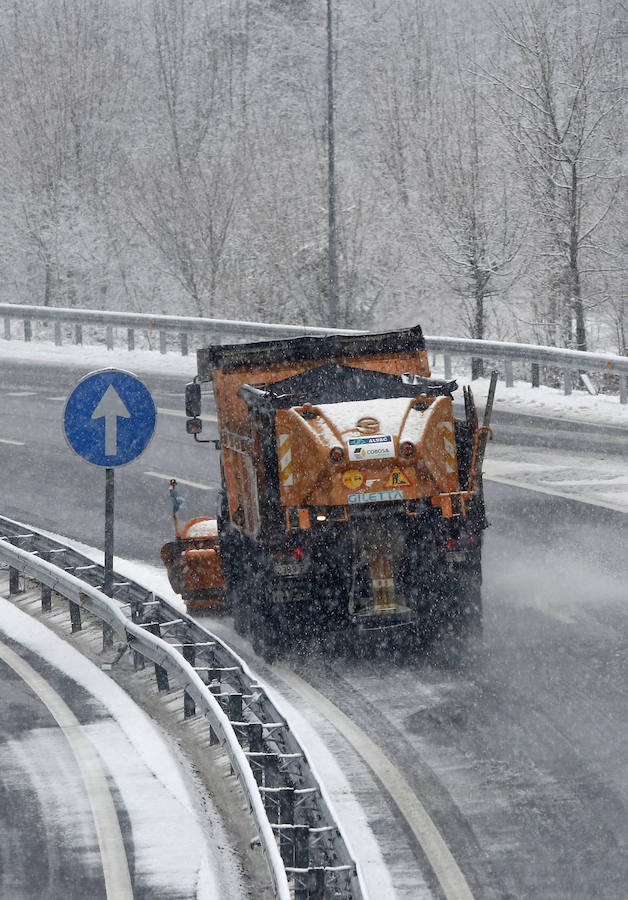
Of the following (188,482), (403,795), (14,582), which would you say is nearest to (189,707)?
(403,795)

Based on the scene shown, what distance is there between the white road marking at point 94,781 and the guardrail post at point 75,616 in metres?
0.78

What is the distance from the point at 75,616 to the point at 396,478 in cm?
335

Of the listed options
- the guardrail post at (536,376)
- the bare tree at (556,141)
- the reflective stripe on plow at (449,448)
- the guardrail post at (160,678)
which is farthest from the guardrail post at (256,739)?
the bare tree at (556,141)

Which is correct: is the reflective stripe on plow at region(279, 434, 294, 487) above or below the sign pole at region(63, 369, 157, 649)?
below

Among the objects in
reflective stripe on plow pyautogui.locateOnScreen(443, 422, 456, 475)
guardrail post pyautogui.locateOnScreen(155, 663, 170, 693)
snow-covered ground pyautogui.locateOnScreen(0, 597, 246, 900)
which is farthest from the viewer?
reflective stripe on plow pyautogui.locateOnScreen(443, 422, 456, 475)

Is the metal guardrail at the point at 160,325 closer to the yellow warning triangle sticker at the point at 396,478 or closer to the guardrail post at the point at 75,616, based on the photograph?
the guardrail post at the point at 75,616

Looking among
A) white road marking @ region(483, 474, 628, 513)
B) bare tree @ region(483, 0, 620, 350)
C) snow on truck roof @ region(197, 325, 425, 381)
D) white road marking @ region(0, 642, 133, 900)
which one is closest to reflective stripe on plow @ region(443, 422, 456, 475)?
snow on truck roof @ region(197, 325, 425, 381)

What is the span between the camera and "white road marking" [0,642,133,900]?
7.50m

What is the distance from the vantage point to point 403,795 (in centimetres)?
882

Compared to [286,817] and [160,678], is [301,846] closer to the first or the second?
[286,817]

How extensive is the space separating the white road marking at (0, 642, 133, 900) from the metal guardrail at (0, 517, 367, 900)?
0.77 metres

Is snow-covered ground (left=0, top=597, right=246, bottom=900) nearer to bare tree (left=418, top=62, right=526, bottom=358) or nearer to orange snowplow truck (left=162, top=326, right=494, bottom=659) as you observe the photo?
orange snowplow truck (left=162, top=326, right=494, bottom=659)

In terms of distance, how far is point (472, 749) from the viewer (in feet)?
31.3

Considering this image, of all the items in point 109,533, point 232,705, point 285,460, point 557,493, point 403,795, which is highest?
point 285,460
